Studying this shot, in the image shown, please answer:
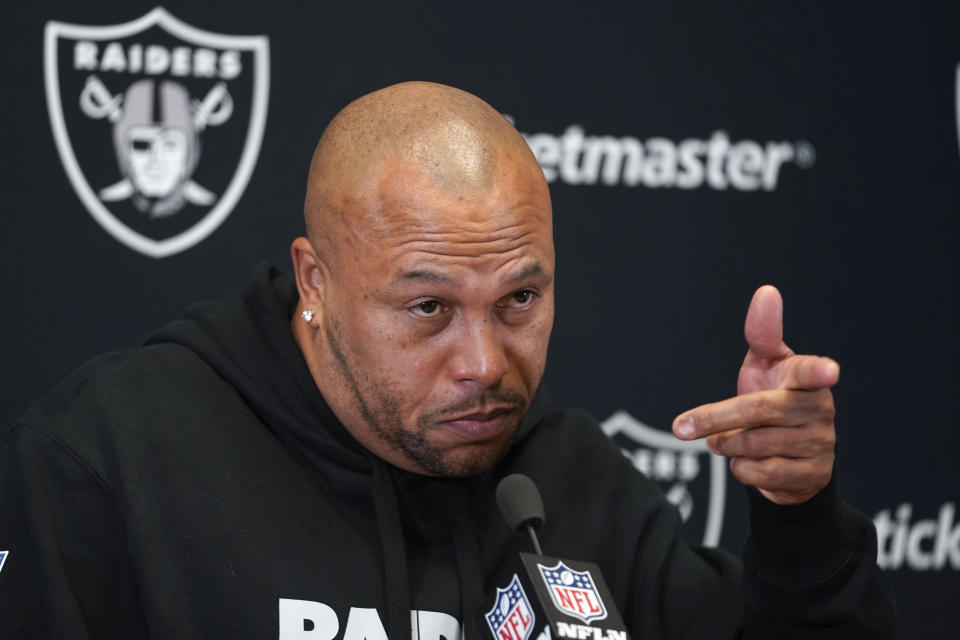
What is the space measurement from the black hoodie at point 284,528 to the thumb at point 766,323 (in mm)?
201

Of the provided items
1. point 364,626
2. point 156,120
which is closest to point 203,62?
point 156,120

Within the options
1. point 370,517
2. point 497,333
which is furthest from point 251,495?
point 497,333

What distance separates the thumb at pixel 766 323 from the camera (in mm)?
1299

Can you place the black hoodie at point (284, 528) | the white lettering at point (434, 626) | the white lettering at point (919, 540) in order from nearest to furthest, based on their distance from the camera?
the black hoodie at point (284, 528), the white lettering at point (434, 626), the white lettering at point (919, 540)

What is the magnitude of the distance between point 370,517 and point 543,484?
0.91 feet

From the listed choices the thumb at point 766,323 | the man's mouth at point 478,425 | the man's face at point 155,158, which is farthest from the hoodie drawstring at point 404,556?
the man's face at point 155,158

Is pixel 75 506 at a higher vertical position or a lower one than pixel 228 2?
lower

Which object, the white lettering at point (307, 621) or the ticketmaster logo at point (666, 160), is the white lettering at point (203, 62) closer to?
the ticketmaster logo at point (666, 160)

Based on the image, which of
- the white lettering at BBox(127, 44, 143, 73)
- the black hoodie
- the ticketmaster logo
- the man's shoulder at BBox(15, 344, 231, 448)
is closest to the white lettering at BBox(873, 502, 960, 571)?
the ticketmaster logo

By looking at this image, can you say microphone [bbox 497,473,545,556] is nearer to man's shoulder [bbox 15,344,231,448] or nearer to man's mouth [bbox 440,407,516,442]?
man's mouth [bbox 440,407,516,442]

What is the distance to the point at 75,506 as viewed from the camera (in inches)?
58.6

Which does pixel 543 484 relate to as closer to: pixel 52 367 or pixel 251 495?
pixel 251 495

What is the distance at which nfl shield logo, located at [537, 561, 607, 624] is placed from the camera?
42.9 inches

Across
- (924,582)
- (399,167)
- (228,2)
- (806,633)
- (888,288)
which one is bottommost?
(924,582)
